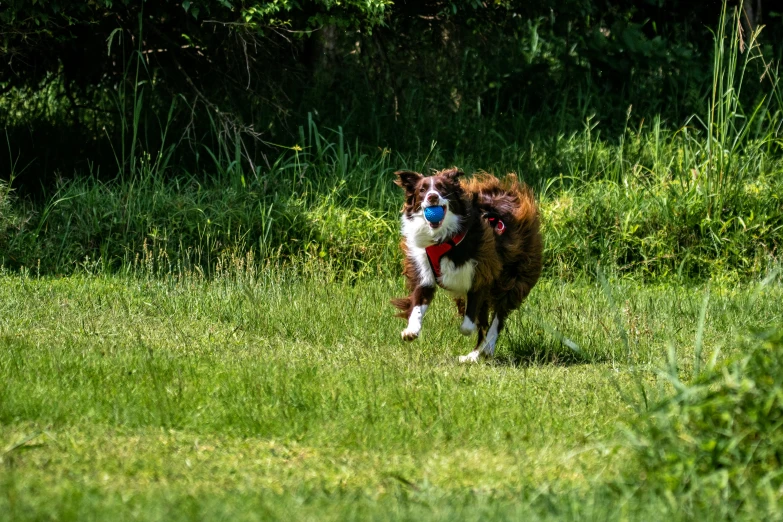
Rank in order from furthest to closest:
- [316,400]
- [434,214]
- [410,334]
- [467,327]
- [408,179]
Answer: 1. [408,179]
2. [467,327]
3. [410,334]
4. [434,214]
5. [316,400]

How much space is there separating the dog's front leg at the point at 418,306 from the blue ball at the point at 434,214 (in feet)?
1.75

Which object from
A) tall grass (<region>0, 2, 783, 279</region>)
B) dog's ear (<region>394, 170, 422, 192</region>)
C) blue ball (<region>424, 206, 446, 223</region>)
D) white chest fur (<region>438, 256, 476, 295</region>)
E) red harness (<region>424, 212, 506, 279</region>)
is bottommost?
tall grass (<region>0, 2, 783, 279</region>)

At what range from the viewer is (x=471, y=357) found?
7.52m

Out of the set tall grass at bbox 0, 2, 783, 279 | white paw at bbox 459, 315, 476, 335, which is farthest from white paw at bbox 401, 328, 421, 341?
tall grass at bbox 0, 2, 783, 279

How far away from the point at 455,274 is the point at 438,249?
0.21 m

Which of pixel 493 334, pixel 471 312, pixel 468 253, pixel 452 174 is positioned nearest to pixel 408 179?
pixel 452 174

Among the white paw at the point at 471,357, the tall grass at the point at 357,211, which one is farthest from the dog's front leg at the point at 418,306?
the tall grass at the point at 357,211

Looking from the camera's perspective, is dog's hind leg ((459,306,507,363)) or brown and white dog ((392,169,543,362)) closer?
brown and white dog ((392,169,543,362))

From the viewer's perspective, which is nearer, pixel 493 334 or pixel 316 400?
pixel 316 400

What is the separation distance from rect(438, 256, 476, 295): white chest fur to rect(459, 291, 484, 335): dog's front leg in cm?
11

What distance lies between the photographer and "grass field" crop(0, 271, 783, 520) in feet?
13.6

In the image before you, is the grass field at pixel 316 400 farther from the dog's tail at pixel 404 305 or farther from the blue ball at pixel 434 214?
the blue ball at pixel 434 214

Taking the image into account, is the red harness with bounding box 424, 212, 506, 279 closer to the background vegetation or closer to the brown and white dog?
the brown and white dog

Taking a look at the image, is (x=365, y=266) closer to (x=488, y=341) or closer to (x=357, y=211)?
(x=357, y=211)
